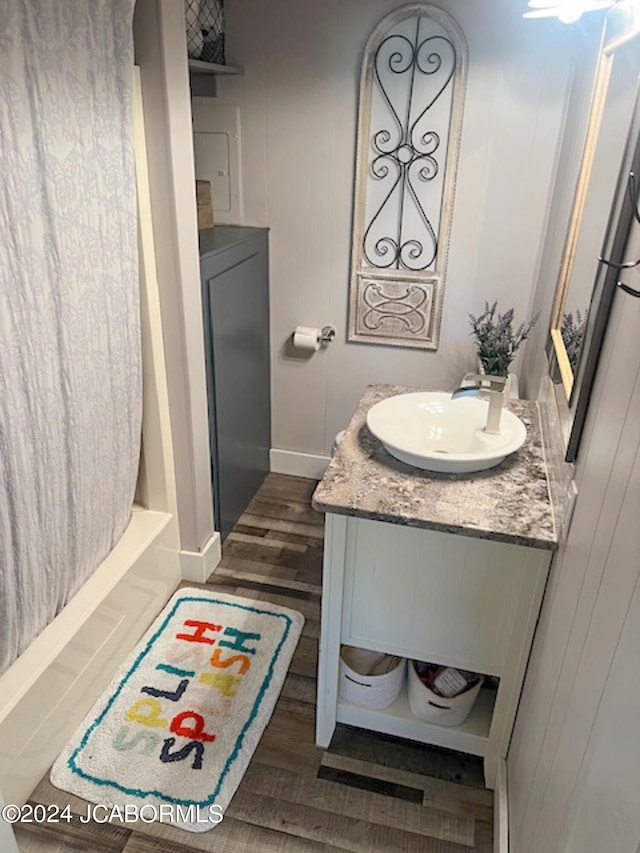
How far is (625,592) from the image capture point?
0.79m

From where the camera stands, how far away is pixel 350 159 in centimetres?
240

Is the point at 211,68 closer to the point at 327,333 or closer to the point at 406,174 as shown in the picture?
the point at 406,174

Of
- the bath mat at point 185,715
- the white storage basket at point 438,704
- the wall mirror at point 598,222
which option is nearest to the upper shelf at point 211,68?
the wall mirror at point 598,222

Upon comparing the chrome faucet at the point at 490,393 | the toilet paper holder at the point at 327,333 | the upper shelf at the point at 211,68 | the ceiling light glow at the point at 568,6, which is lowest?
the toilet paper holder at the point at 327,333

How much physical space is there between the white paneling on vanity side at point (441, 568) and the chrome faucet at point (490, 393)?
0.35 ft

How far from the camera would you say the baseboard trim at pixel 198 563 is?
2295 millimetres

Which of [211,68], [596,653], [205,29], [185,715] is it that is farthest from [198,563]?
[205,29]

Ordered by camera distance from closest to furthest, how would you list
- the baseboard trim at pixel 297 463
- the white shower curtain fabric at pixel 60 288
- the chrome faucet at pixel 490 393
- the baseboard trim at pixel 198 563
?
the white shower curtain fabric at pixel 60 288 < the chrome faucet at pixel 490 393 < the baseboard trim at pixel 198 563 < the baseboard trim at pixel 297 463

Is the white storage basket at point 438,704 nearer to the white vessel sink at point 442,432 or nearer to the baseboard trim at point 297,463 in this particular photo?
the white vessel sink at point 442,432

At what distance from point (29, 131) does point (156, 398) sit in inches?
34.8

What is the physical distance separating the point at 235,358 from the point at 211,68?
3.35ft

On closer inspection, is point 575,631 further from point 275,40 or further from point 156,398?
point 275,40

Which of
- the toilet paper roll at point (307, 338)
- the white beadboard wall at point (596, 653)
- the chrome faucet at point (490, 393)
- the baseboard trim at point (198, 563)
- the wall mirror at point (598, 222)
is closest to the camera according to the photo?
the white beadboard wall at point (596, 653)

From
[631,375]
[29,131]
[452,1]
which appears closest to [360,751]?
[631,375]
